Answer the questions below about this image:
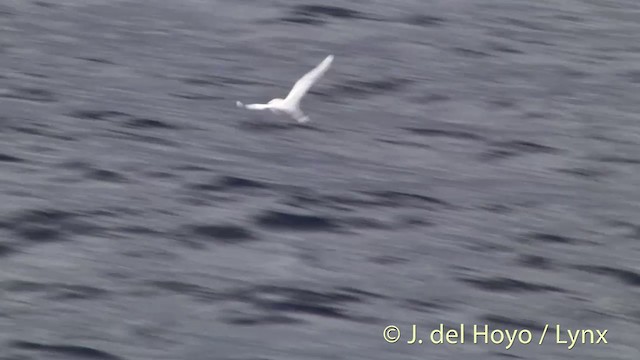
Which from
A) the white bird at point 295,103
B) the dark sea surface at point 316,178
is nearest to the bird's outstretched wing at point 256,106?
the white bird at point 295,103

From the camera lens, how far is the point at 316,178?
9109 millimetres

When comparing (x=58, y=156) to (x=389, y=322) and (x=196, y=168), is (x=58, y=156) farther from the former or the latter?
(x=389, y=322)

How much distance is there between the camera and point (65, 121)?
9.62m

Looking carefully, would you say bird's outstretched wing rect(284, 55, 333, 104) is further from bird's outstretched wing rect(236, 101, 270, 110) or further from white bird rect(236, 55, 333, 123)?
bird's outstretched wing rect(236, 101, 270, 110)

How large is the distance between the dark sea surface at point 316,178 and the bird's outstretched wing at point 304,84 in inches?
6.3

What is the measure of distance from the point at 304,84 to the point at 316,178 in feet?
2.80

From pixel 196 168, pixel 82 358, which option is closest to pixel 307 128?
pixel 196 168

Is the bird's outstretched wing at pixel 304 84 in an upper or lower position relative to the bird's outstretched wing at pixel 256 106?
upper

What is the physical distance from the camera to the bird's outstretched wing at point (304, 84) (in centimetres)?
963

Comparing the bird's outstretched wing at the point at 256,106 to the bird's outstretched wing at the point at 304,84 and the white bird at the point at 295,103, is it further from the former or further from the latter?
the bird's outstretched wing at the point at 304,84

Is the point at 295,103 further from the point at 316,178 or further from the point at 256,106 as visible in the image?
the point at 316,178

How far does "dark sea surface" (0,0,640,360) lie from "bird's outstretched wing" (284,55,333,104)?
161 millimetres

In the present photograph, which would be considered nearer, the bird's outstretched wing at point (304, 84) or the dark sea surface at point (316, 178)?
the dark sea surface at point (316, 178)

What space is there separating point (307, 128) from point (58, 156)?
164 cm
